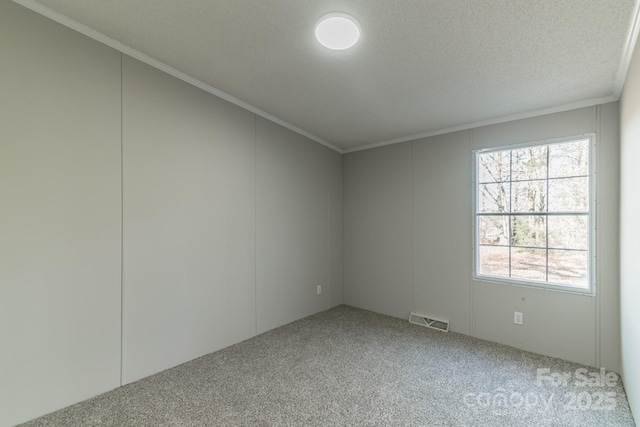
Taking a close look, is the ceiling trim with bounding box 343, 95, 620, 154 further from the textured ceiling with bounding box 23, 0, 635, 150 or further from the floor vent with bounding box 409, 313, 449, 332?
the floor vent with bounding box 409, 313, 449, 332

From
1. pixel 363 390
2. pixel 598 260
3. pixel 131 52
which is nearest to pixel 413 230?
pixel 598 260

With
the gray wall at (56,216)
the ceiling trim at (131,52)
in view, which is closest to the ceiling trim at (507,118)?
the ceiling trim at (131,52)

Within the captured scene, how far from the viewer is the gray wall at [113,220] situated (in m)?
1.68

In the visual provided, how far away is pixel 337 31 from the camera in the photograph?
1749mm

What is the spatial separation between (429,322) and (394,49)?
300cm

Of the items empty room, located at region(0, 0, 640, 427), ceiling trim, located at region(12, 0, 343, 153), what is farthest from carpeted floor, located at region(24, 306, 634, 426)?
ceiling trim, located at region(12, 0, 343, 153)

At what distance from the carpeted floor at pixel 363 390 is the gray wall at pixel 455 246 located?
27cm

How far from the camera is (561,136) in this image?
268cm

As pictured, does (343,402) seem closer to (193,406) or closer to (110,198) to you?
(193,406)

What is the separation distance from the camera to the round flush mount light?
5.48 feet

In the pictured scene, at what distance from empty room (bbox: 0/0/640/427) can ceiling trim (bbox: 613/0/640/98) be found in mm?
19

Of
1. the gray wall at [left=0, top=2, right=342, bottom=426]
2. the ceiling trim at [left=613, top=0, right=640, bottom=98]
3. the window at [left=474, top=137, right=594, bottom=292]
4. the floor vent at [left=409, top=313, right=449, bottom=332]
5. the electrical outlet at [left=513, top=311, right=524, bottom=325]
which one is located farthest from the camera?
the floor vent at [left=409, top=313, right=449, bottom=332]

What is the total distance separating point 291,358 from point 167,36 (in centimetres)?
275

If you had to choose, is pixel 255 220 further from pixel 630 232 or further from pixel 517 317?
pixel 630 232
